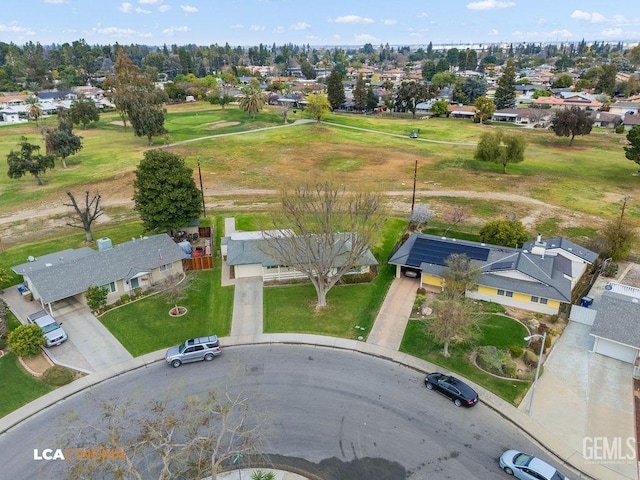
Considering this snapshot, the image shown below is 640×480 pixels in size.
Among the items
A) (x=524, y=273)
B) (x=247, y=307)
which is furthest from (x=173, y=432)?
(x=524, y=273)

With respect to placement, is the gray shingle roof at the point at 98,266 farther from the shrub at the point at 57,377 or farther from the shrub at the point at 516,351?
the shrub at the point at 516,351

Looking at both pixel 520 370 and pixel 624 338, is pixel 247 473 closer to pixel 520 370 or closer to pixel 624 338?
pixel 520 370

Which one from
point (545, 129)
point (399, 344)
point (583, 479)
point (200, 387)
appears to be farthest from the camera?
point (545, 129)

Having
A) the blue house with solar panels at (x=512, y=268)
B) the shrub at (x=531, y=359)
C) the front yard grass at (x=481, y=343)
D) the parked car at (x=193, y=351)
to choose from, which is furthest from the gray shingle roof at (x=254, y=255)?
the shrub at (x=531, y=359)

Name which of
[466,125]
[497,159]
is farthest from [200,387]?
[466,125]

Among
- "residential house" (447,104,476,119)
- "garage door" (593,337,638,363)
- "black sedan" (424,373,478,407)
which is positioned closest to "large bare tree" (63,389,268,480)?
"black sedan" (424,373,478,407)
